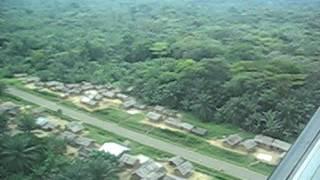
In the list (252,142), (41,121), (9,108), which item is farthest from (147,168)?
(9,108)

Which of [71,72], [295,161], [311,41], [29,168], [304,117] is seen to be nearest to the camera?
[295,161]

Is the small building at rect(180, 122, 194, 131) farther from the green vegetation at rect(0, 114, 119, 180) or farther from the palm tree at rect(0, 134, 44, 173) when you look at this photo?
the palm tree at rect(0, 134, 44, 173)

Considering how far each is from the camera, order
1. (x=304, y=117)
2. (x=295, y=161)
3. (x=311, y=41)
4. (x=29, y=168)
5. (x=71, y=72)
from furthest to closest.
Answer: (x=71, y=72), (x=311, y=41), (x=29, y=168), (x=304, y=117), (x=295, y=161)

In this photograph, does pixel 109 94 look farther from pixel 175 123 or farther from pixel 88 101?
pixel 175 123

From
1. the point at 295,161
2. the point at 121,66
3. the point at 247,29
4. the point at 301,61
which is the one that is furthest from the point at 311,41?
the point at 295,161

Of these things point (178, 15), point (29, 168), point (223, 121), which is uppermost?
point (178, 15)

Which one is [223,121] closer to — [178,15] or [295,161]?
[178,15]
